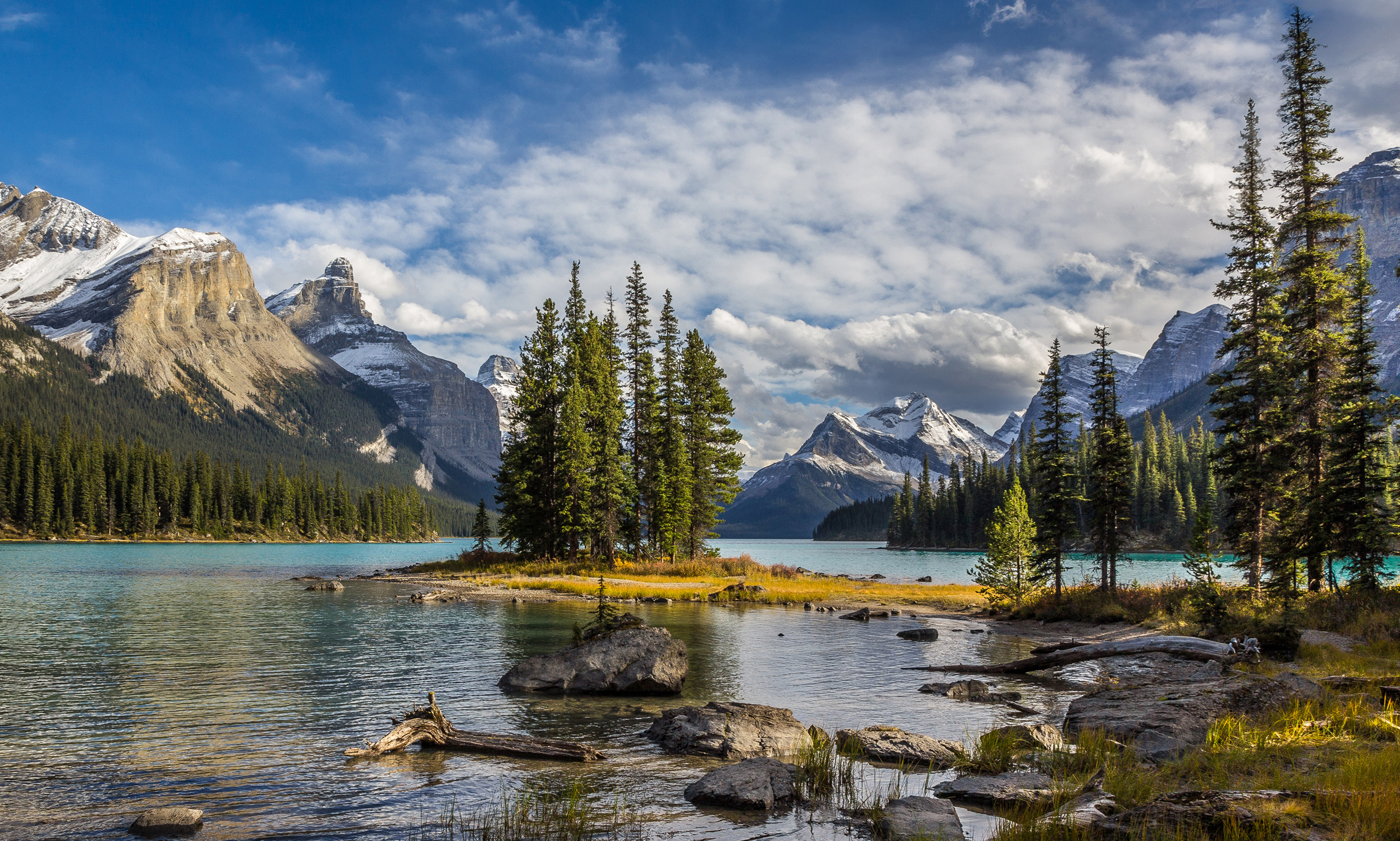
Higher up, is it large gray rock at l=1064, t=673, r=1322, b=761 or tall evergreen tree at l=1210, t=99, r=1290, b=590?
tall evergreen tree at l=1210, t=99, r=1290, b=590

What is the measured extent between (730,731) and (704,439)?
52.2m

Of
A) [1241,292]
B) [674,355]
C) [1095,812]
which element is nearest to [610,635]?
[1095,812]

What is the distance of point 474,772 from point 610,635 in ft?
29.4

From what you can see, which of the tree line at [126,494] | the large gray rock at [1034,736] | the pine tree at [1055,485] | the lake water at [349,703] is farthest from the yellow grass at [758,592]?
the tree line at [126,494]

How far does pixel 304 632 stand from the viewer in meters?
30.0

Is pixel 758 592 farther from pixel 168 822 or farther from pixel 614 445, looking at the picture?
pixel 168 822

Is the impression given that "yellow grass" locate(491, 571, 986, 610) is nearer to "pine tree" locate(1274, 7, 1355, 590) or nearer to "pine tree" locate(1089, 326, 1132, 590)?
"pine tree" locate(1089, 326, 1132, 590)

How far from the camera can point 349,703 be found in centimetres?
1772

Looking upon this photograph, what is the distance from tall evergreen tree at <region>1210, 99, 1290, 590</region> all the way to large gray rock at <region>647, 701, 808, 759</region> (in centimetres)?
2613

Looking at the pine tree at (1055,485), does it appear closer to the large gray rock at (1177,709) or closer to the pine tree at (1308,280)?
the pine tree at (1308,280)

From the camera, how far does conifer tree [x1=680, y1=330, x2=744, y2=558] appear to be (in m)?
65.2

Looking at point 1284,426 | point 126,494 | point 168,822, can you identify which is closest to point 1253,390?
point 1284,426

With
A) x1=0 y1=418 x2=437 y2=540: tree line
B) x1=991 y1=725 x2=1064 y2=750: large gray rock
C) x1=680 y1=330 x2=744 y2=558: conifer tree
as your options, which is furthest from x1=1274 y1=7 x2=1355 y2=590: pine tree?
x1=0 y1=418 x2=437 y2=540: tree line

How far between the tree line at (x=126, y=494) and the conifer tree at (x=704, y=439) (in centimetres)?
13651
